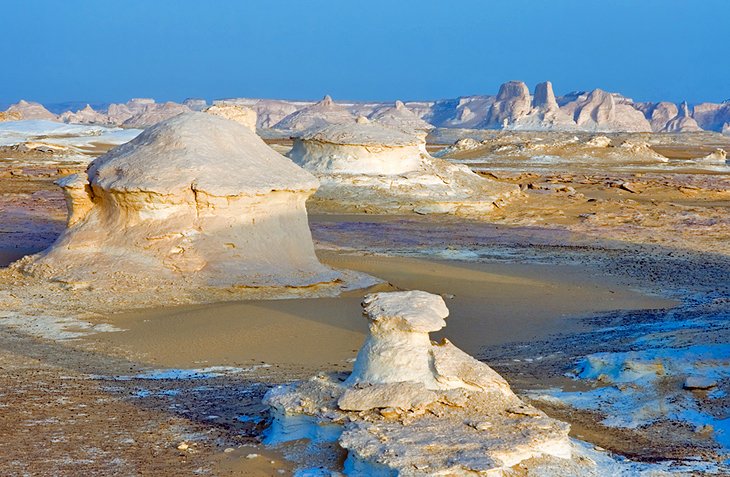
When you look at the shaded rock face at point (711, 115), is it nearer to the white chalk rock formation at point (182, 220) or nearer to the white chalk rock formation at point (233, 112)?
the white chalk rock formation at point (233, 112)

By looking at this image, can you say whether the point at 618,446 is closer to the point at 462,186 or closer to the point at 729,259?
the point at 729,259

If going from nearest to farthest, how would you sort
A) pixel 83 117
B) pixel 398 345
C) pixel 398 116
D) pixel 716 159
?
pixel 398 345 < pixel 716 159 < pixel 398 116 < pixel 83 117

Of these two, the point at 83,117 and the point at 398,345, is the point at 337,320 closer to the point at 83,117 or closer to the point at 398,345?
the point at 398,345

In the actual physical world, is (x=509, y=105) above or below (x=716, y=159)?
above

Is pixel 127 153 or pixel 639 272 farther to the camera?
pixel 639 272

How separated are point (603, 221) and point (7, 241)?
34.7 ft

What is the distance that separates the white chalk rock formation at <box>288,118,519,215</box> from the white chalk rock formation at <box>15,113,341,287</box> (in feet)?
29.5

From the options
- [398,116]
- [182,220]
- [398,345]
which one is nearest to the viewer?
[398,345]

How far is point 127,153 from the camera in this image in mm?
10664

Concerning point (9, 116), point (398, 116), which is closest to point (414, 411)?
point (9, 116)

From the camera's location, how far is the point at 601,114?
362 feet

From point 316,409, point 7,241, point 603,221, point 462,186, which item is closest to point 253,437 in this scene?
point 316,409

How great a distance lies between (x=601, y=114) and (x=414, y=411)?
110 metres

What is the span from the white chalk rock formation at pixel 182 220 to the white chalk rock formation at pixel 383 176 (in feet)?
29.5
